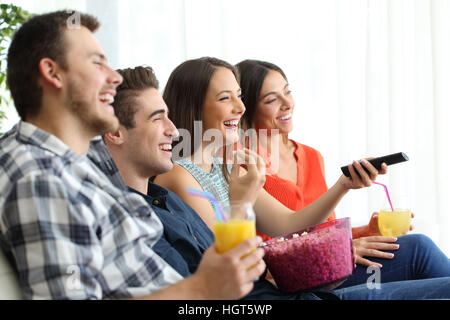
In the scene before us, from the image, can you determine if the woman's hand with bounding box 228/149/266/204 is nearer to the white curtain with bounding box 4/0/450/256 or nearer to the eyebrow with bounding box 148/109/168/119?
the eyebrow with bounding box 148/109/168/119

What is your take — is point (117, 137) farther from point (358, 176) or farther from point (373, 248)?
point (373, 248)

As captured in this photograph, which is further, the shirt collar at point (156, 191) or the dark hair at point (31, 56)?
the shirt collar at point (156, 191)

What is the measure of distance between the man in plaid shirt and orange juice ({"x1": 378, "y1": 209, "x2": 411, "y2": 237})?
943 millimetres

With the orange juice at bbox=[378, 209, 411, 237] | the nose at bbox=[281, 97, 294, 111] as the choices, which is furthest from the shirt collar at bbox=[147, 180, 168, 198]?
the nose at bbox=[281, 97, 294, 111]

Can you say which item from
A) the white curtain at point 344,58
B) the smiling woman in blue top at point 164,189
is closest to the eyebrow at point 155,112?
the smiling woman in blue top at point 164,189

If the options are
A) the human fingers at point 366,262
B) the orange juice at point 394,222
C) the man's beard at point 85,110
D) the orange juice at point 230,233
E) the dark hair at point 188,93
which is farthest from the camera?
the dark hair at point 188,93

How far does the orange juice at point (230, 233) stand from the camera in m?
1.01

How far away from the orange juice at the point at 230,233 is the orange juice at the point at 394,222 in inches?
37.0

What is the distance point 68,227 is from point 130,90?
0.76 meters

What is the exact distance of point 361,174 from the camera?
67.0 inches

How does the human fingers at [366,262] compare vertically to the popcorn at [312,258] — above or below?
below

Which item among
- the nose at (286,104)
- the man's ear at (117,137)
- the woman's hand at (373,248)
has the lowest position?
the woman's hand at (373,248)

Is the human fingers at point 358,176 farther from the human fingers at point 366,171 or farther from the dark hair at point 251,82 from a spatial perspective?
the dark hair at point 251,82
